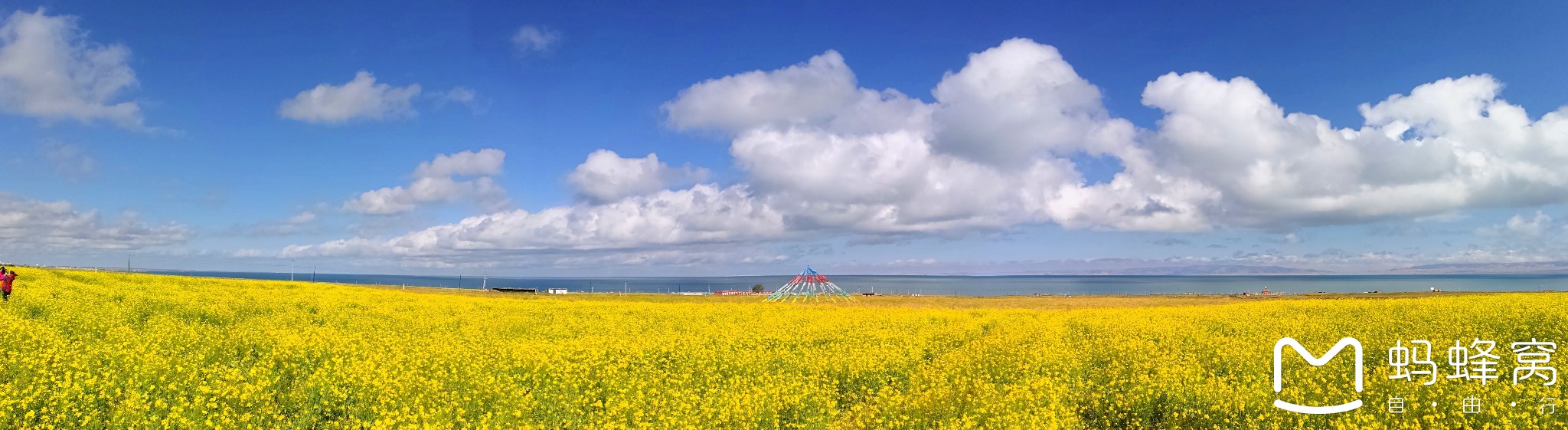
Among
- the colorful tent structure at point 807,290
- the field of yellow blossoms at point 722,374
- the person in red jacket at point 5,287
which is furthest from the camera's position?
the colorful tent structure at point 807,290

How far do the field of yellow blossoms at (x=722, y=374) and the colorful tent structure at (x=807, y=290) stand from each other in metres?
50.5

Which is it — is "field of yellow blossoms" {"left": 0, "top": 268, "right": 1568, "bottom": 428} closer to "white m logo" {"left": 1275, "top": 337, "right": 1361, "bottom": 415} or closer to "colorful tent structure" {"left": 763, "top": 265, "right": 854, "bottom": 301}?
"white m logo" {"left": 1275, "top": 337, "right": 1361, "bottom": 415}

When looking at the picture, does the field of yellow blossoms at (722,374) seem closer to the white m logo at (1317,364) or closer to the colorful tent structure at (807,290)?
the white m logo at (1317,364)

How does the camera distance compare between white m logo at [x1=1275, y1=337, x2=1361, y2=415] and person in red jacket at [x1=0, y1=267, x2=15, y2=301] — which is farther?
person in red jacket at [x1=0, y1=267, x2=15, y2=301]

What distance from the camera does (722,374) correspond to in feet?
51.9

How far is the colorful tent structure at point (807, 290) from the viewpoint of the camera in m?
76.4

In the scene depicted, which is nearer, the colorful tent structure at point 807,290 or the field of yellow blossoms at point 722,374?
the field of yellow blossoms at point 722,374

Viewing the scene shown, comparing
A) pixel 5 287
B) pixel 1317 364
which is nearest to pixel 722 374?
pixel 1317 364

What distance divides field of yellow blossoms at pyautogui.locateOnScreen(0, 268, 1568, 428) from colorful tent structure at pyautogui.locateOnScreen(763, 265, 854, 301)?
5048 centimetres

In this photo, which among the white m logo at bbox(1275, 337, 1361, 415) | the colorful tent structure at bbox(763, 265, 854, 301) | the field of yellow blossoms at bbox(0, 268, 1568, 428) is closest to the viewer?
the field of yellow blossoms at bbox(0, 268, 1568, 428)

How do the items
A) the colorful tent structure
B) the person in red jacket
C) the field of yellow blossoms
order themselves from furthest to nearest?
the colorful tent structure < the person in red jacket < the field of yellow blossoms

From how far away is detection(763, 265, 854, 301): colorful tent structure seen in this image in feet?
251

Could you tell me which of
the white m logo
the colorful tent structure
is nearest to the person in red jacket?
the white m logo

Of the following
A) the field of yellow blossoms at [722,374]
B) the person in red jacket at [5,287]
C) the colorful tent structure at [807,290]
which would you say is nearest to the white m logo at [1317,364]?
the field of yellow blossoms at [722,374]
